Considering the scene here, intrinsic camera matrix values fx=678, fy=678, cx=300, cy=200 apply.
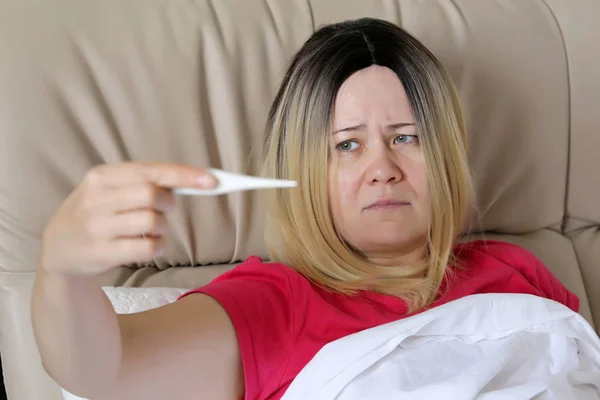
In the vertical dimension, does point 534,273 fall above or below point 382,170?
below

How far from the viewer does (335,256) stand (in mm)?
1033

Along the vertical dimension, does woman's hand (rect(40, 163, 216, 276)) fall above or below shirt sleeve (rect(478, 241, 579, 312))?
above

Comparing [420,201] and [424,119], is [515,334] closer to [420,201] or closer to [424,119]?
[420,201]

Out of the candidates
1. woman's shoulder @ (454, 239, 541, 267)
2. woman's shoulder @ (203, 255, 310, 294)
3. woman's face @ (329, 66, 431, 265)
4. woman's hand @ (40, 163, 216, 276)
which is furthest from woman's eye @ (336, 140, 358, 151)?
woman's hand @ (40, 163, 216, 276)

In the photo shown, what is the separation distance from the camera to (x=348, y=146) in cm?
103

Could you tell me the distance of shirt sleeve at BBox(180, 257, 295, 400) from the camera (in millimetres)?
851

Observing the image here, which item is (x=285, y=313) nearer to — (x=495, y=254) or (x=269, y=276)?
(x=269, y=276)

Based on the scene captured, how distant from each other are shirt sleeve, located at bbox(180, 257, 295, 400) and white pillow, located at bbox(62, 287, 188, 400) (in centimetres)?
14

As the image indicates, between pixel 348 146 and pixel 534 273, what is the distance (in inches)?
16.0

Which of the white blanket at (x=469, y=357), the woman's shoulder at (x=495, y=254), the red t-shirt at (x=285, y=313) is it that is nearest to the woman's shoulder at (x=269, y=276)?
the red t-shirt at (x=285, y=313)

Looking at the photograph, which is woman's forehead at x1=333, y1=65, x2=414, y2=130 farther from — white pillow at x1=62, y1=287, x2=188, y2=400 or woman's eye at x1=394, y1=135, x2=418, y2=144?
white pillow at x1=62, y1=287, x2=188, y2=400

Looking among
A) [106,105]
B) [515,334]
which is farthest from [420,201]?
[106,105]

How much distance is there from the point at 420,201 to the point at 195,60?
1.53 feet

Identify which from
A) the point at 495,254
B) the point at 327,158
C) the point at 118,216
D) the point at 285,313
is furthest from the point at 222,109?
the point at 118,216
